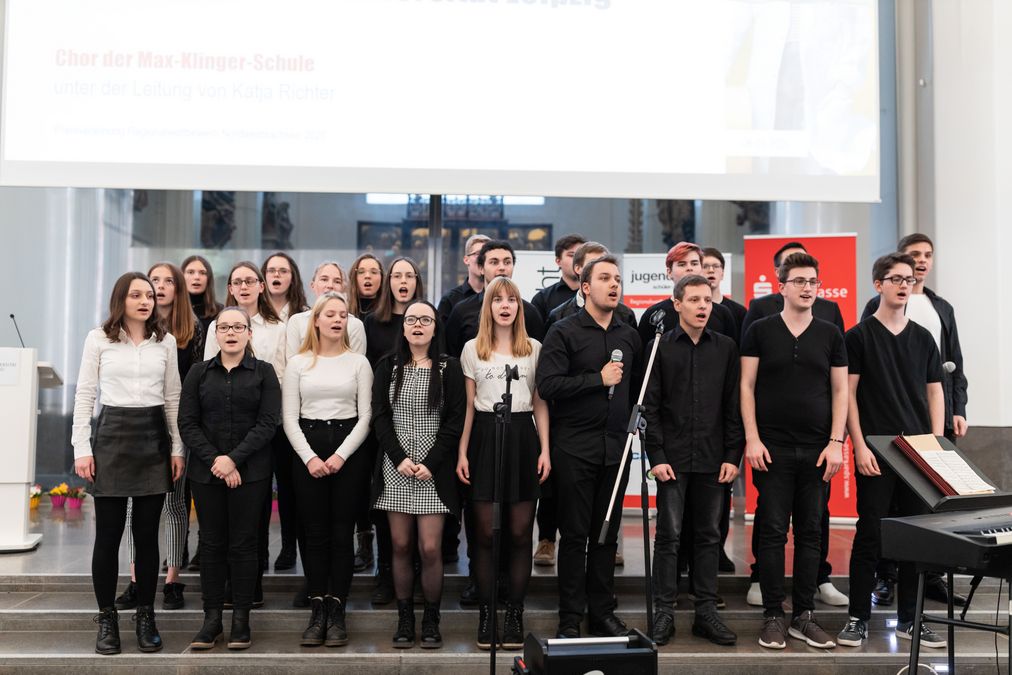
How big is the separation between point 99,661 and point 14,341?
4696 mm

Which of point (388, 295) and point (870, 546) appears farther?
point (388, 295)

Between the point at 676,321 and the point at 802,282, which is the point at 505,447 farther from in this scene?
the point at 802,282

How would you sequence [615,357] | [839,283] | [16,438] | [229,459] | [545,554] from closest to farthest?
1. [615,357]
2. [229,459]
3. [545,554]
4. [16,438]
5. [839,283]

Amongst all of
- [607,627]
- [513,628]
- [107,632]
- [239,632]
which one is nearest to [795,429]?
[607,627]

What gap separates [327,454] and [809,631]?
84.2 inches

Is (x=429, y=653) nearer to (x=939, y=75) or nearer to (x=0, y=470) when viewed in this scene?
(x=0, y=470)

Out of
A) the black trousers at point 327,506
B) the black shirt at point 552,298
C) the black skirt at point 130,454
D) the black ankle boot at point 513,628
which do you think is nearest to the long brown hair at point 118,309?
the black skirt at point 130,454

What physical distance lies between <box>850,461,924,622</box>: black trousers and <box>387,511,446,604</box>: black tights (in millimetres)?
1751

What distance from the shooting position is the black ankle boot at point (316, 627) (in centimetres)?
370

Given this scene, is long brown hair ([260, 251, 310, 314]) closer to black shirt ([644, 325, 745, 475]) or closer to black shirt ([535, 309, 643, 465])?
black shirt ([535, 309, 643, 465])

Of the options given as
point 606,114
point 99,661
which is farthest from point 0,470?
point 606,114

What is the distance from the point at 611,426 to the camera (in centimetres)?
367

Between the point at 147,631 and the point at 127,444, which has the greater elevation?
the point at 127,444

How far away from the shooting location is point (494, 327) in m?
3.76
